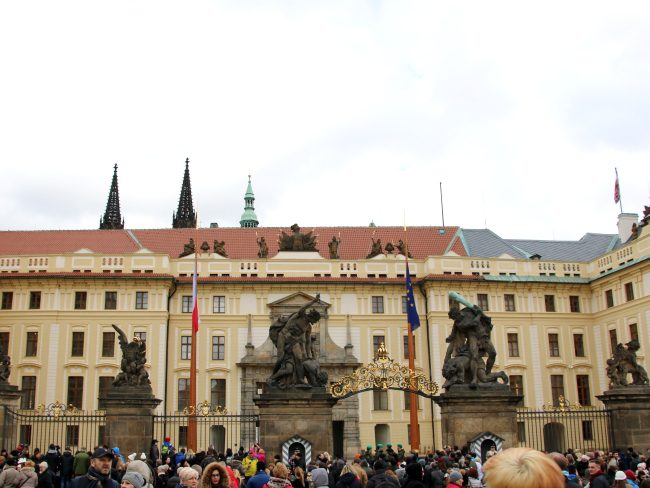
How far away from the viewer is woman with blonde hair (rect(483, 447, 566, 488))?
8.54 feet

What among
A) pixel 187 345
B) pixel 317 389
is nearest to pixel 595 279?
pixel 187 345

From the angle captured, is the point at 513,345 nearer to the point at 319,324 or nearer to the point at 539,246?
the point at 539,246

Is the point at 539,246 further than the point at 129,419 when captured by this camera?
Yes

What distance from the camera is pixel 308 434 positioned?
19141mm

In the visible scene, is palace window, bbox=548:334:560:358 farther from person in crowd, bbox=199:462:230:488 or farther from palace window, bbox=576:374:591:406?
person in crowd, bbox=199:462:230:488

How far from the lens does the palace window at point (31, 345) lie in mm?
42750

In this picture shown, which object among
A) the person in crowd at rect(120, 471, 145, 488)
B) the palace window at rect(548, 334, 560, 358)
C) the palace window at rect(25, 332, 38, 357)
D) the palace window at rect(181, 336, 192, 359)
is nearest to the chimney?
the palace window at rect(548, 334, 560, 358)

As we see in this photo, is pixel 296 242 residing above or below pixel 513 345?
above

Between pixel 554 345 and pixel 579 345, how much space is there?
1.60 meters

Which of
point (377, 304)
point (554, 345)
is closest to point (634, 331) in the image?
point (554, 345)

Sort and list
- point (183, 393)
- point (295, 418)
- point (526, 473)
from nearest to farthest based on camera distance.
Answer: point (526, 473) < point (295, 418) < point (183, 393)

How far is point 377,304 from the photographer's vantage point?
149ft

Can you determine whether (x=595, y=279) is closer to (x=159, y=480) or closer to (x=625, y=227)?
(x=625, y=227)

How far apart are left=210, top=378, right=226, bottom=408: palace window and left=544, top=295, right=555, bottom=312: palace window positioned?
19981 mm
